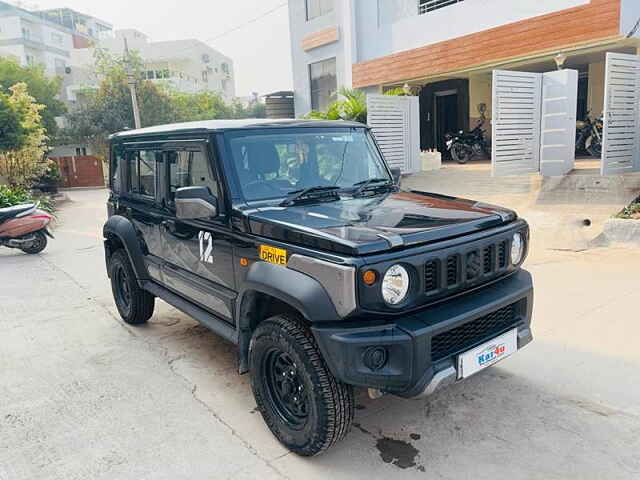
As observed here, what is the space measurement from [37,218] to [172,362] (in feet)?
21.2

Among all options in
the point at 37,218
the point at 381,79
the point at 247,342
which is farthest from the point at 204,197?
the point at 381,79

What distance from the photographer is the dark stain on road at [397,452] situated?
269cm

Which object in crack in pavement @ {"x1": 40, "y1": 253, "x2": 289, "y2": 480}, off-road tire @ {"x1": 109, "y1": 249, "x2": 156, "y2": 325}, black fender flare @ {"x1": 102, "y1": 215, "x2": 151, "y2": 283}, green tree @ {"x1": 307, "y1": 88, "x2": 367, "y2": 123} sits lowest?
crack in pavement @ {"x1": 40, "y1": 253, "x2": 289, "y2": 480}

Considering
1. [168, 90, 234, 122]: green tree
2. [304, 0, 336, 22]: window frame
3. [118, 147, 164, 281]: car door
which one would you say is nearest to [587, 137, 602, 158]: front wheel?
A: [304, 0, 336, 22]: window frame

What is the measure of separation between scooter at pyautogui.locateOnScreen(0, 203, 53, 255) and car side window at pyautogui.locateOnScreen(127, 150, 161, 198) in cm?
552

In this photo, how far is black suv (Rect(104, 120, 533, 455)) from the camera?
2391 mm

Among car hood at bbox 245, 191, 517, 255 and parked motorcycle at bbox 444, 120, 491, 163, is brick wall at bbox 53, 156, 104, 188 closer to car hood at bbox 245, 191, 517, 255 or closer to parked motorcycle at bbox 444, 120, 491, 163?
parked motorcycle at bbox 444, 120, 491, 163

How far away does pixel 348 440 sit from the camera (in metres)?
2.92

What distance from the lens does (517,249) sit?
122 inches

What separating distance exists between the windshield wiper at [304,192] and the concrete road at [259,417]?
1387 mm

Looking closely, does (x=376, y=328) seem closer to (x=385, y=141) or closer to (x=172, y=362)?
(x=172, y=362)

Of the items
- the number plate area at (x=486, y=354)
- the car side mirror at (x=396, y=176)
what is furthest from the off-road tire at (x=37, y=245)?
the number plate area at (x=486, y=354)

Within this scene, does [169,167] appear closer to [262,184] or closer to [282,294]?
[262,184]

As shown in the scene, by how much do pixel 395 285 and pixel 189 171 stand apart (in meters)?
1.87
